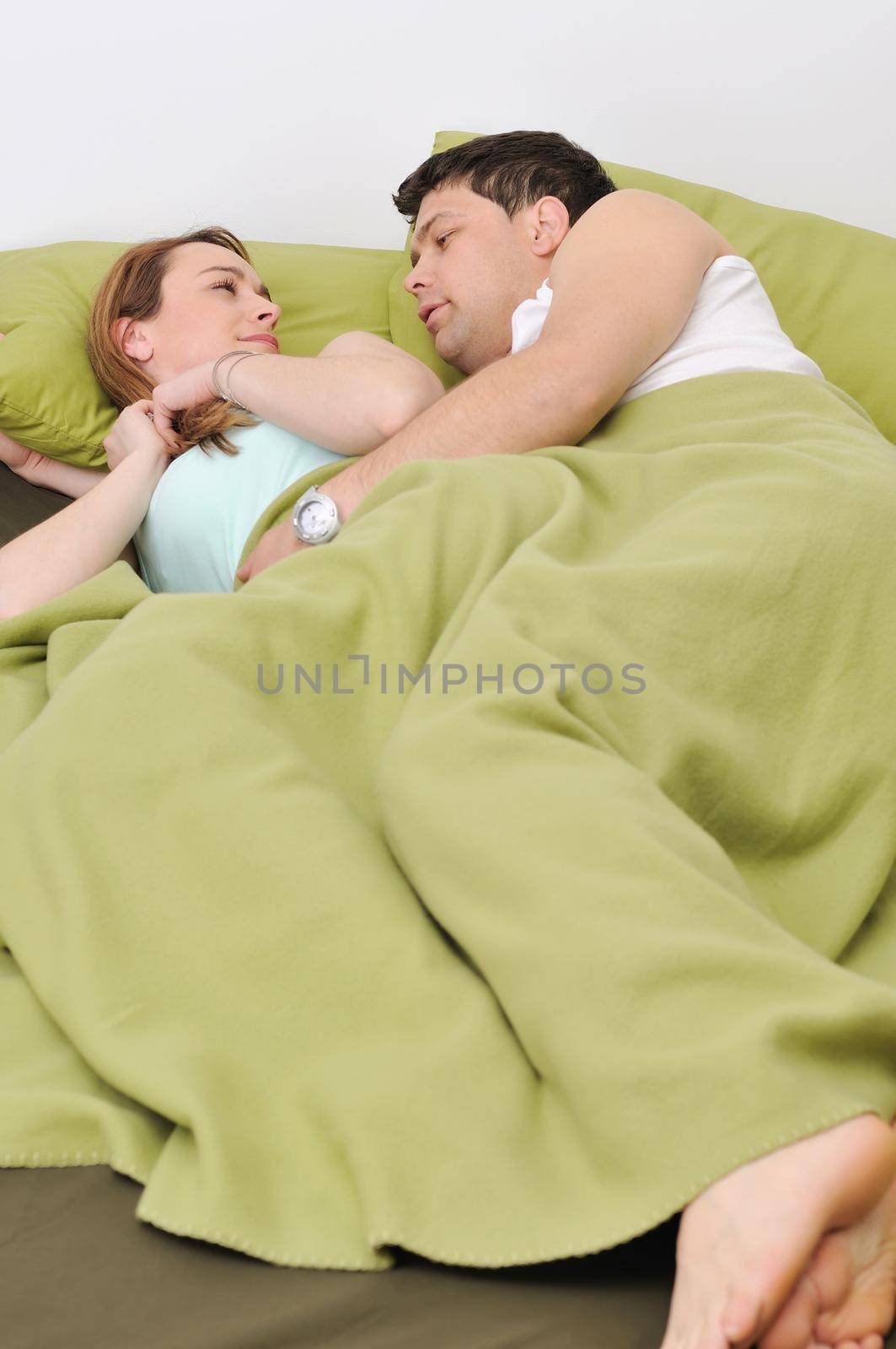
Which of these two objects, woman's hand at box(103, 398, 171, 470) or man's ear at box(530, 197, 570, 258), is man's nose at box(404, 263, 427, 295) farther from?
woman's hand at box(103, 398, 171, 470)

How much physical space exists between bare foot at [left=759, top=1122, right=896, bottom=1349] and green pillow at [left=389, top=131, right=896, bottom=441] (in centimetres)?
137

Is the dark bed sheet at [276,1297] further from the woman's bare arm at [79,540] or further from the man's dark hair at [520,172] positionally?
the man's dark hair at [520,172]

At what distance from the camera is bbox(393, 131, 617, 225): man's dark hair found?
193cm

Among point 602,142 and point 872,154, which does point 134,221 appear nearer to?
point 602,142

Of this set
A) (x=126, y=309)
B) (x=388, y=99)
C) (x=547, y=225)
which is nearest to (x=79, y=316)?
(x=126, y=309)

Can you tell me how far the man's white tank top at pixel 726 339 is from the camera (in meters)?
1.47

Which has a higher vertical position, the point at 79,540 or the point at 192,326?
the point at 192,326

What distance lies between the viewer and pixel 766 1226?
2.22ft

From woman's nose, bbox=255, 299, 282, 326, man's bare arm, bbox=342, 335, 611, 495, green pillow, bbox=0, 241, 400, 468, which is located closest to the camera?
man's bare arm, bbox=342, 335, 611, 495

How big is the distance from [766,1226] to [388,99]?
226cm

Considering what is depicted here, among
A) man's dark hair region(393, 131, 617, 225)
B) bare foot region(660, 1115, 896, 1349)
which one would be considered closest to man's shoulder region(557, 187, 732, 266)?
man's dark hair region(393, 131, 617, 225)

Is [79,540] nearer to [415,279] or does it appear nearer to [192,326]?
[192,326]

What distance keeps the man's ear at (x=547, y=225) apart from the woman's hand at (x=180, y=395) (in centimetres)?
53

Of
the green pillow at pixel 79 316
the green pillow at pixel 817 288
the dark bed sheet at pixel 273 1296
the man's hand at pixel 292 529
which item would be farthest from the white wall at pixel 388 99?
the dark bed sheet at pixel 273 1296
